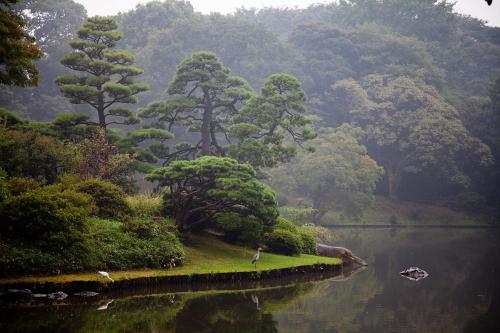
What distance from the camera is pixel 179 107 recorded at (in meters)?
30.0

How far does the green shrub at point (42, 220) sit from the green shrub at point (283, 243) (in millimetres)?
9547

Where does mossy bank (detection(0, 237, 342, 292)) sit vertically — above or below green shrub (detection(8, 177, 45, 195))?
below

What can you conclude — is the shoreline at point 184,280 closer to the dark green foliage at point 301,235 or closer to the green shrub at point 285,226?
the dark green foliage at point 301,235

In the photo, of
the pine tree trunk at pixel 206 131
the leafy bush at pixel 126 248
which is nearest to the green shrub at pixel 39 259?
the leafy bush at pixel 126 248

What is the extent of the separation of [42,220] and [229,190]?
7650 millimetres

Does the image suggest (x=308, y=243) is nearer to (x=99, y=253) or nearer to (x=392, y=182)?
(x=99, y=253)

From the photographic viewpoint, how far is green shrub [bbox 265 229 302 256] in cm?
2448

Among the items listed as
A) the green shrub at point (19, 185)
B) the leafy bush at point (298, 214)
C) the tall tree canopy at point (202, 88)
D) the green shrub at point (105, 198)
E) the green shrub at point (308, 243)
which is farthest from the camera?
the leafy bush at point (298, 214)

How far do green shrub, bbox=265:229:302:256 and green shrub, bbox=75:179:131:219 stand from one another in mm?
6865

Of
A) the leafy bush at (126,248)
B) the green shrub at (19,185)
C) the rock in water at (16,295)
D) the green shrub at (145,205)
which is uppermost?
the green shrub at (19,185)

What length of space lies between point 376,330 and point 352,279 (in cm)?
860

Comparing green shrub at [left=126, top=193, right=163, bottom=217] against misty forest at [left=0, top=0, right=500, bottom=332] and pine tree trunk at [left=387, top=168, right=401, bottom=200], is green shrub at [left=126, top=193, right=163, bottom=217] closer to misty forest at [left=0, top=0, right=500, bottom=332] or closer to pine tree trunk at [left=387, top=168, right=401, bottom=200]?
misty forest at [left=0, top=0, right=500, bottom=332]

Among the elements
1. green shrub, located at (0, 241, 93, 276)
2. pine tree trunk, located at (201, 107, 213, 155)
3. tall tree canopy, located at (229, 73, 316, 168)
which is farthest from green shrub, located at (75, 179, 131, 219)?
pine tree trunk, located at (201, 107, 213, 155)

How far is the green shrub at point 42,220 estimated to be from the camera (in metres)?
16.2
